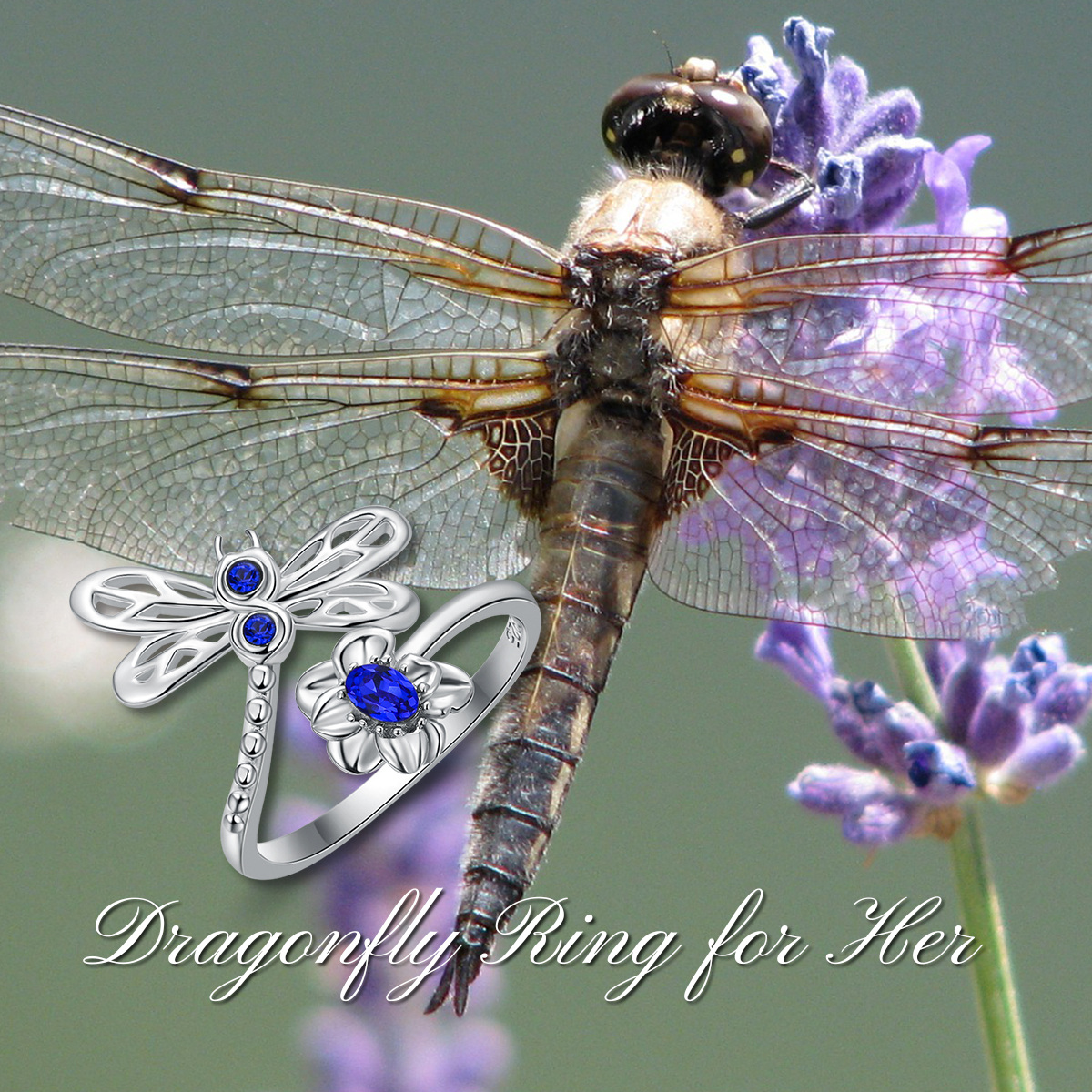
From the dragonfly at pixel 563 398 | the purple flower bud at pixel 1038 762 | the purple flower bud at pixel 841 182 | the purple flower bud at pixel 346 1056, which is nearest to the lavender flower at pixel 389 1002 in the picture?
the purple flower bud at pixel 346 1056

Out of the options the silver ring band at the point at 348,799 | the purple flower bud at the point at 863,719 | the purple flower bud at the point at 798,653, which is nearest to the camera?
the silver ring band at the point at 348,799

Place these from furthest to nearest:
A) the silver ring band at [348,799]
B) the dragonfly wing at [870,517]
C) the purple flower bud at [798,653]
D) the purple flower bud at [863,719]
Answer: the purple flower bud at [798,653] → the purple flower bud at [863,719] → the dragonfly wing at [870,517] → the silver ring band at [348,799]

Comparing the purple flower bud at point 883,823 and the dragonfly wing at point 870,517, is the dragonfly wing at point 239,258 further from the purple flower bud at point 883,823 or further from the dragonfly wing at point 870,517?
the purple flower bud at point 883,823

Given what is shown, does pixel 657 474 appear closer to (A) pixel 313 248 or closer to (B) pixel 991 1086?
(A) pixel 313 248

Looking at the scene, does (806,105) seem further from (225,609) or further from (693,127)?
(225,609)

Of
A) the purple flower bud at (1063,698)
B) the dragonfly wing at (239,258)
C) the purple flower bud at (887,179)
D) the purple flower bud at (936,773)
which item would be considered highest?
the purple flower bud at (887,179)

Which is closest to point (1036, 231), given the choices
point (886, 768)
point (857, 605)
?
point (857, 605)

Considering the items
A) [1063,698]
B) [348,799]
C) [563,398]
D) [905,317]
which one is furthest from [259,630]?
[1063,698]
